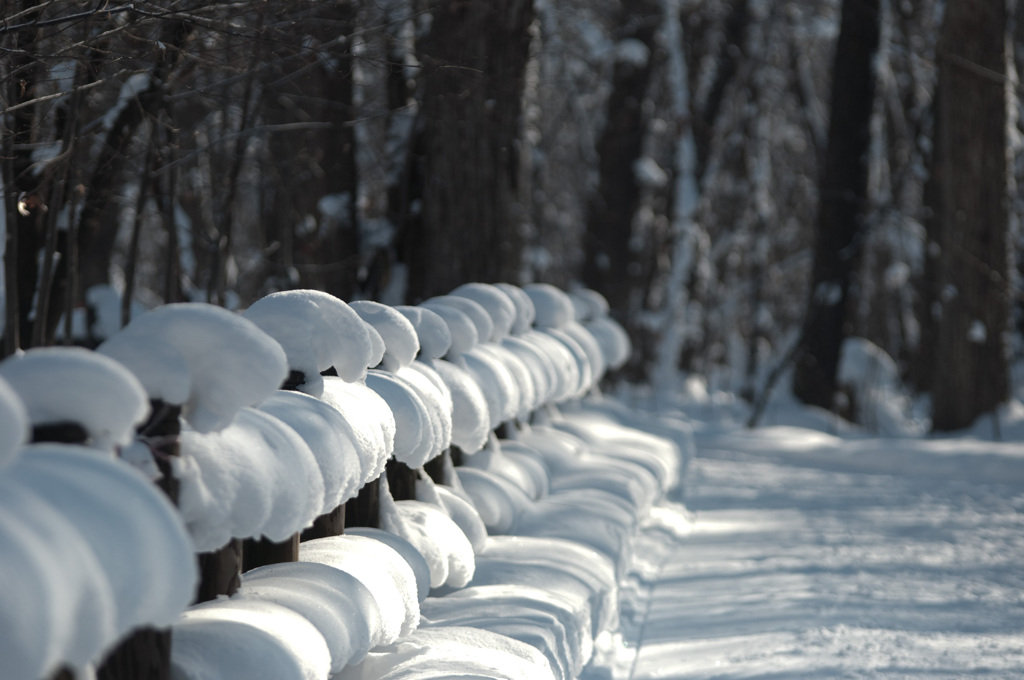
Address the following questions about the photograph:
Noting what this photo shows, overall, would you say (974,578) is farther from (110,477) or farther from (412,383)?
(110,477)

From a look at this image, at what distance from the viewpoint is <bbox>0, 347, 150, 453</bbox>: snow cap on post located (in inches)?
59.0

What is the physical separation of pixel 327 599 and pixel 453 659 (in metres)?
0.43

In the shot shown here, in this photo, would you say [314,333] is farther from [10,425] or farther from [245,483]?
[10,425]

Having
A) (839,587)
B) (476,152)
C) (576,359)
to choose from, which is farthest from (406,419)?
(476,152)

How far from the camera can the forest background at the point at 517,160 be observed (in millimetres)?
4363

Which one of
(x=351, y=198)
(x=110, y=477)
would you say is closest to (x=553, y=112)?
(x=351, y=198)

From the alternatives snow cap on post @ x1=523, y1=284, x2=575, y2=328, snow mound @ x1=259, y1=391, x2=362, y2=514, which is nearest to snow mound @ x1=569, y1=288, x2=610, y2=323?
snow cap on post @ x1=523, y1=284, x2=575, y2=328

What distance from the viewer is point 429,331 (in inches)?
150

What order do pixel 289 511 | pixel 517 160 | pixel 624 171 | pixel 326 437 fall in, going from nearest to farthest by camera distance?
pixel 289 511 → pixel 326 437 → pixel 517 160 → pixel 624 171

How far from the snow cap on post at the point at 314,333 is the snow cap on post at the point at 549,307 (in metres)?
3.68

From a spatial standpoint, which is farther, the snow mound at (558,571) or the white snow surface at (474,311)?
the white snow surface at (474,311)

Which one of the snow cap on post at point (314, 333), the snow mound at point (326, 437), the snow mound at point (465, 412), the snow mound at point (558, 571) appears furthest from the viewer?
the snow mound at point (465, 412)

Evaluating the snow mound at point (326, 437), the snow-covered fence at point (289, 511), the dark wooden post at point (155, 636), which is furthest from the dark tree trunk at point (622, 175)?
the dark wooden post at point (155, 636)

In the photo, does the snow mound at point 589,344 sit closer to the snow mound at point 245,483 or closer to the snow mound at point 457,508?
the snow mound at point 457,508
